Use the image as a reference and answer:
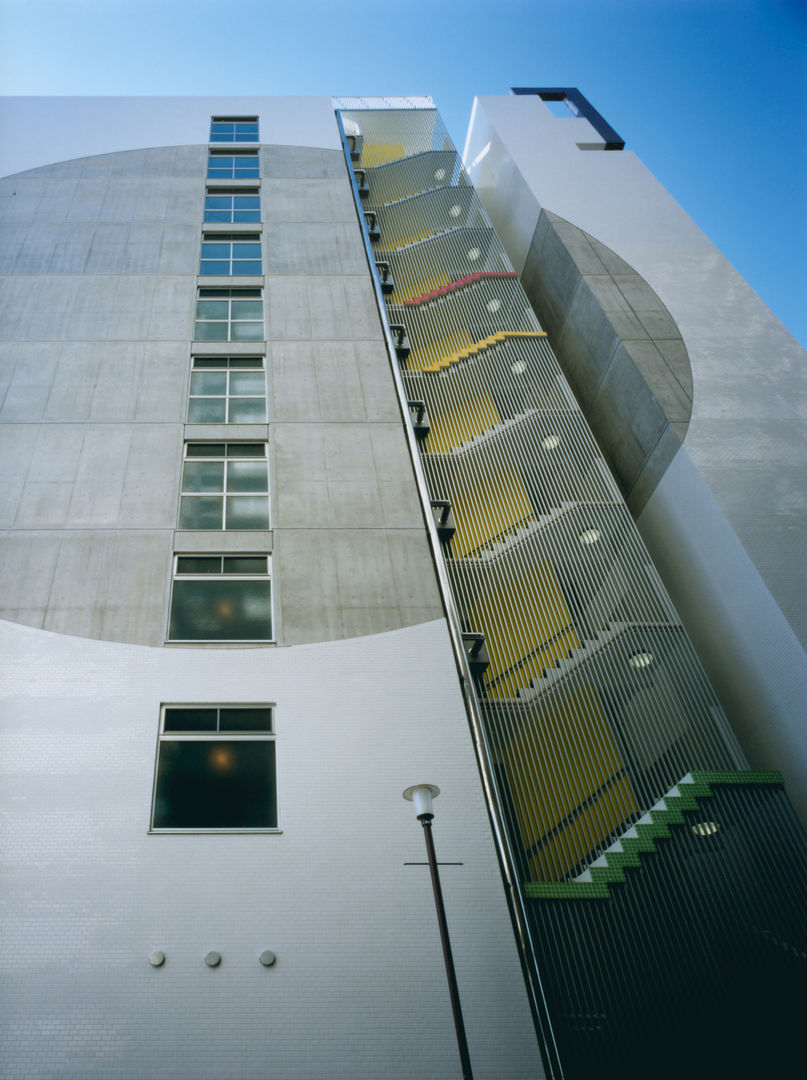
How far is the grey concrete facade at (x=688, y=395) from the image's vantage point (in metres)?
15.0

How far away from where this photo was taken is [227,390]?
786 inches

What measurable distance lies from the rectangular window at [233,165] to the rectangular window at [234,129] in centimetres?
116

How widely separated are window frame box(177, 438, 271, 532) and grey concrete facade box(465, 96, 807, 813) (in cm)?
899

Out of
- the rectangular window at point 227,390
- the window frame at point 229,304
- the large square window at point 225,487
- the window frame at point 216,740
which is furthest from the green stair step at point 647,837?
the window frame at point 229,304

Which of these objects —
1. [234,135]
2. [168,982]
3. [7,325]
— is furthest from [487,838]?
[234,135]

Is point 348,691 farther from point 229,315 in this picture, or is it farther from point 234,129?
point 234,129

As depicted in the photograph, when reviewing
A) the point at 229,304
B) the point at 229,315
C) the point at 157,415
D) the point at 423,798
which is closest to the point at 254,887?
the point at 423,798

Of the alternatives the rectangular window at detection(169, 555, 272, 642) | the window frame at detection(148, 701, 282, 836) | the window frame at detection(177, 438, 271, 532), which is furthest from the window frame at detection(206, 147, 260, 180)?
the window frame at detection(148, 701, 282, 836)

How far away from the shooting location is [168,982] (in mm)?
10500

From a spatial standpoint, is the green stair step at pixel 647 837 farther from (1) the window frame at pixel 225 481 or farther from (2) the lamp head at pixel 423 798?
(1) the window frame at pixel 225 481

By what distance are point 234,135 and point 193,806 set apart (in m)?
27.7

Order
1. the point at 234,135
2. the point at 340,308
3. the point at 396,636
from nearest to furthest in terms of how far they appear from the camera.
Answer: the point at 396,636
the point at 340,308
the point at 234,135

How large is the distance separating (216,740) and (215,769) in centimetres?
50

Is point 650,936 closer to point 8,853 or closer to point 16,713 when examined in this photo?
point 8,853
